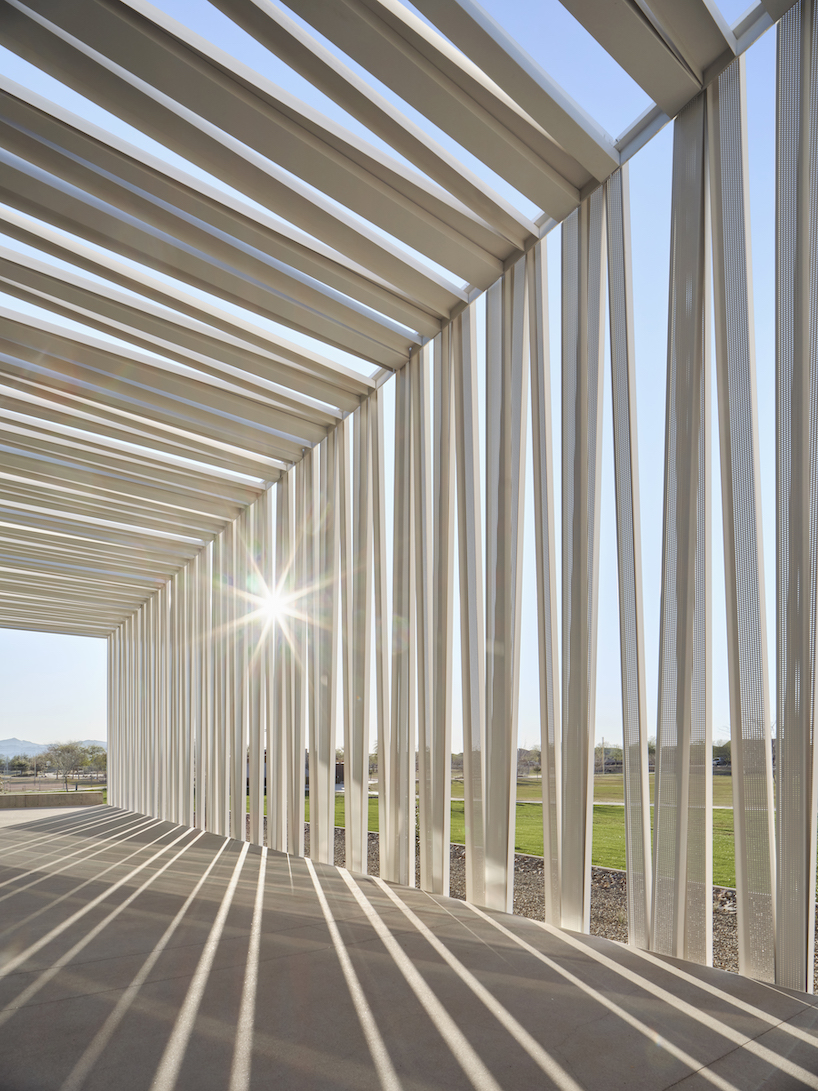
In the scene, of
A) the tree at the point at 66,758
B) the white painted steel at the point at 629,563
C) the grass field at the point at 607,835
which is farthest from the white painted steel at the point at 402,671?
the tree at the point at 66,758

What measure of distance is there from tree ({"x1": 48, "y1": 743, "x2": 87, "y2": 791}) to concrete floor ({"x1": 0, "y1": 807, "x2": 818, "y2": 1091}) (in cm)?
7266

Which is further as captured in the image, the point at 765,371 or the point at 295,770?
the point at 295,770

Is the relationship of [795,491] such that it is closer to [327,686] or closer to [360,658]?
[360,658]

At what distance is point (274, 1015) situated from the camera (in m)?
3.29

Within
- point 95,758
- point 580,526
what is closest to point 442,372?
point 580,526

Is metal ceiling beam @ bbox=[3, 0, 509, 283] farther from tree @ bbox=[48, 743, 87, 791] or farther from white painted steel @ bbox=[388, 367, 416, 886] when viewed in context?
tree @ bbox=[48, 743, 87, 791]

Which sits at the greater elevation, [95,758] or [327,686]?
[327,686]

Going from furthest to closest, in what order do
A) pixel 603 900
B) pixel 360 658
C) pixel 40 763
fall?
pixel 40 763 < pixel 603 900 < pixel 360 658

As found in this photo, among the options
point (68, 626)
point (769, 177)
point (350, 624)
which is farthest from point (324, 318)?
point (68, 626)

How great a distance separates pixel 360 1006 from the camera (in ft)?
11.2

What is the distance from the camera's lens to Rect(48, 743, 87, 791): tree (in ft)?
229

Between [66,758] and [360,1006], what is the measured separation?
7821 cm

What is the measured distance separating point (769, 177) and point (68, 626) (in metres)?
22.4

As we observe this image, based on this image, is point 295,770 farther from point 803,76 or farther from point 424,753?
point 803,76
